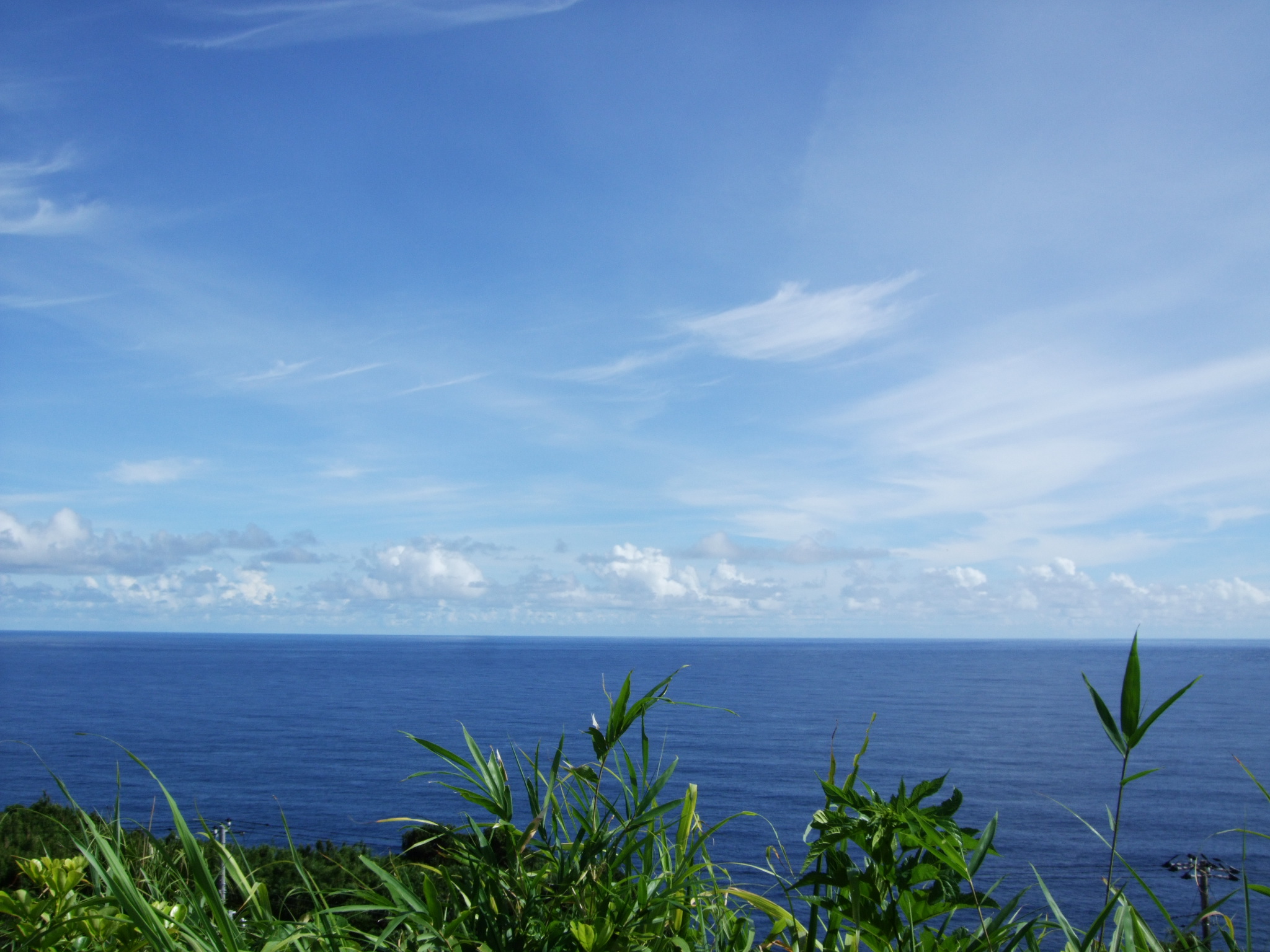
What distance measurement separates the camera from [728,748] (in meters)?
73.8

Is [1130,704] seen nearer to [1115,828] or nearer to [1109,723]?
[1109,723]

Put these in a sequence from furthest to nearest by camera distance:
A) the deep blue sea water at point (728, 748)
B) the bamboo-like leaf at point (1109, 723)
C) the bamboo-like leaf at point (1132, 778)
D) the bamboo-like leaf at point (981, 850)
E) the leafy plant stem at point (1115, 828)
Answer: the deep blue sea water at point (728, 748) → the bamboo-like leaf at point (981, 850) → the bamboo-like leaf at point (1109, 723) → the leafy plant stem at point (1115, 828) → the bamboo-like leaf at point (1132, 778)

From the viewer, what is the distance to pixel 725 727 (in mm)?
87000

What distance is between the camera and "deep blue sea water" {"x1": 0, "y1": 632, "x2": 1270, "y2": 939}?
51.7 meters

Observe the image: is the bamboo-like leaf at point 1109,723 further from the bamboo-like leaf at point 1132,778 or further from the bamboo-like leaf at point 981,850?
the bamboo-like leaf at point 981,850

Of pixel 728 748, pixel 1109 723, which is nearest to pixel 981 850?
pixel 1109 723

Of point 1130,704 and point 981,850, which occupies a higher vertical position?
point 1130,704

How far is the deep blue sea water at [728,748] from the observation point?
51.7 m

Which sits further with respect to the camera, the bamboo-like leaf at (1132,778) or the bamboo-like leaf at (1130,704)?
the bamboo-like leaf at (1130,704)

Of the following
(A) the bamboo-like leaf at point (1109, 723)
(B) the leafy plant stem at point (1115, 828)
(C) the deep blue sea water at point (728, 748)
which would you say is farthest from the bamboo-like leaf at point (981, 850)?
(C) the deep blue sea water at point (728, 748)

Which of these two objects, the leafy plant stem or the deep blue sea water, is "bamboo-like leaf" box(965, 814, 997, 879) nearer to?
the leafy plant stem

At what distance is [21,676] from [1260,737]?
185421 mm

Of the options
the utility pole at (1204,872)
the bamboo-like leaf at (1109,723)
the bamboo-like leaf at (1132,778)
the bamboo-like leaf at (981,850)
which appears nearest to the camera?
the bamboo-like leaf at (1132,778)

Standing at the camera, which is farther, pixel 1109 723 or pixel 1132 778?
pixel 1109 723
